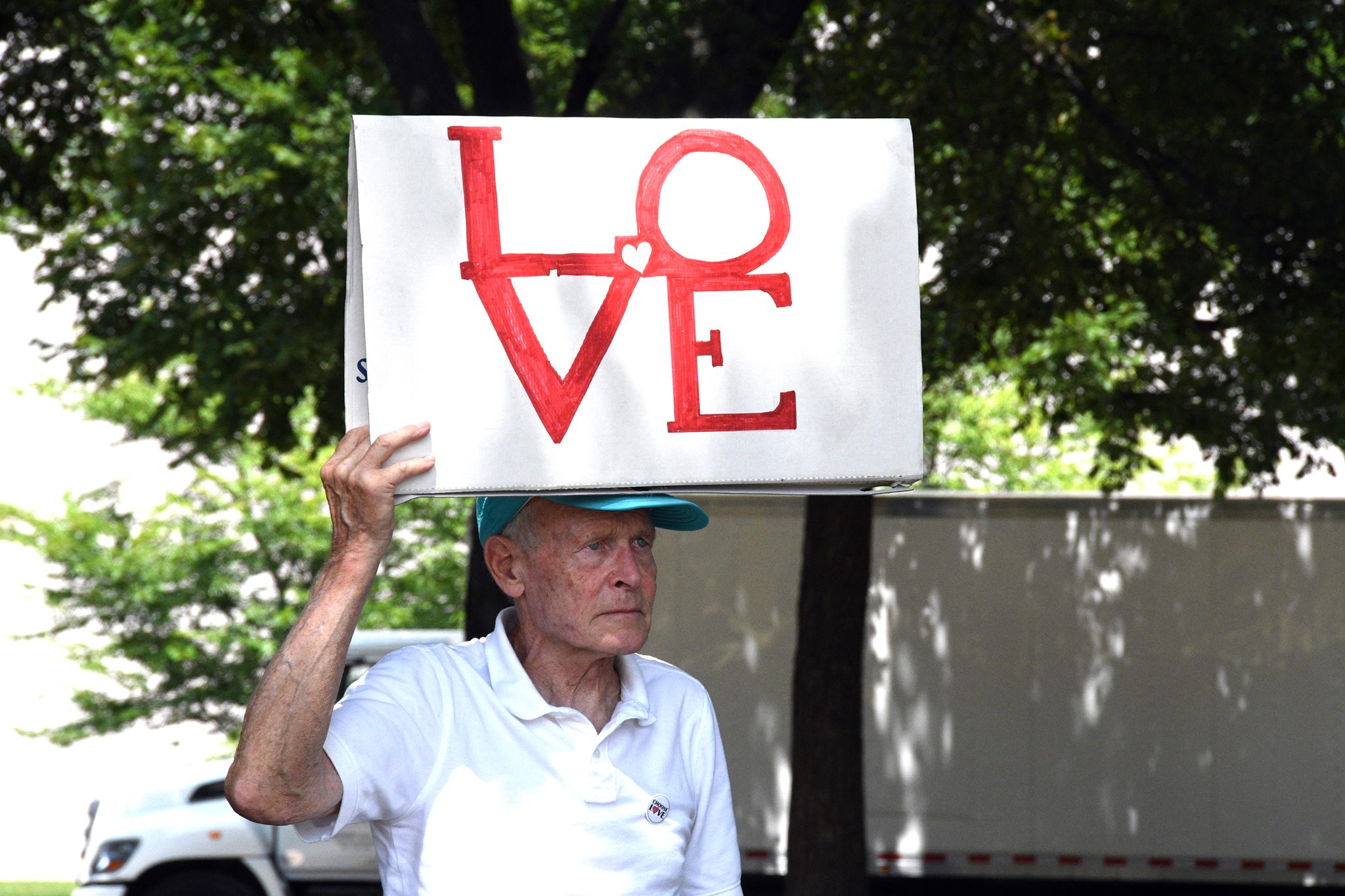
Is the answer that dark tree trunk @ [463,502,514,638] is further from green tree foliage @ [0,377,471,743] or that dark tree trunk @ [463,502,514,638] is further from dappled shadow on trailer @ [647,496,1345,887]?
green tree foliage @ [0,377,471,743]

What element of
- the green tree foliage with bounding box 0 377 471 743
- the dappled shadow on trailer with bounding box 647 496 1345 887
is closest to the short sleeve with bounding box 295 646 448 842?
the dappled shadow on trailer with bounding box 647 496 1345 887

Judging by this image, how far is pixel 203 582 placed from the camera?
20609 mm

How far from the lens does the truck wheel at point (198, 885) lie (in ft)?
30.8

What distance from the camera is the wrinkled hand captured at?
2092mm

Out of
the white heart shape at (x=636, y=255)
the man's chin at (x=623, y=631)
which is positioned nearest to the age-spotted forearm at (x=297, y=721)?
the man's chin at (x=623, y=631)

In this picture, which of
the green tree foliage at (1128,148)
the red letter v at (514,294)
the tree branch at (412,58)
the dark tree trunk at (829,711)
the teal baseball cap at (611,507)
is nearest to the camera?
the red letter v at (514,294)

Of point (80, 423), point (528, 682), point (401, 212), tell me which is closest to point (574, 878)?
point (528, 682)

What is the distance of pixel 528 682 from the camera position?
7.82 ft

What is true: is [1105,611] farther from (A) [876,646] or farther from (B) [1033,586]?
(A) [876,646]

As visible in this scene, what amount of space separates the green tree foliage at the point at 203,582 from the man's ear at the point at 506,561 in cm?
1764

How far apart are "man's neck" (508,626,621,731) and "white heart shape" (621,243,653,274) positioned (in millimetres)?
654

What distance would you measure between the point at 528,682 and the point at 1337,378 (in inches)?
275

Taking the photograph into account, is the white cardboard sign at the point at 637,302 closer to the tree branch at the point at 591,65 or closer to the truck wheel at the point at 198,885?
the tree branch at the point at 591,65

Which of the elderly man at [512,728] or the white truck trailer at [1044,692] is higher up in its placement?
the elderly man at [512,728]
